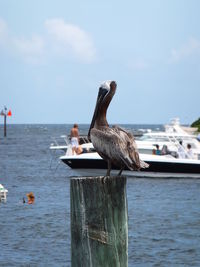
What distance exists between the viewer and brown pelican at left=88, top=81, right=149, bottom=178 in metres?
6.02

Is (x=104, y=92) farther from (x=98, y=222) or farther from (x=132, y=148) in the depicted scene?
(x=98, y=222)

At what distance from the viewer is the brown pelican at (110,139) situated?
6.02 m

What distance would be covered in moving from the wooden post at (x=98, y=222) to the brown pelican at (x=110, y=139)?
125 cm

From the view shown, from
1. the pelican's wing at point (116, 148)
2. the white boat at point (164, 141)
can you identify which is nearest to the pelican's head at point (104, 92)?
the pelican's wing at point (116, 148)

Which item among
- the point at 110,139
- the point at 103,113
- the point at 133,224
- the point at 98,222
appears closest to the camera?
the point at 98,222

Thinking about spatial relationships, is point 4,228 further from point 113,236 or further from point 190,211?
point 113,236

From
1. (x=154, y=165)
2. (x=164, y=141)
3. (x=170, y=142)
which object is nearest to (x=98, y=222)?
(x=154, y=165)

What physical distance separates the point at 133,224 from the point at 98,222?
13.0 m

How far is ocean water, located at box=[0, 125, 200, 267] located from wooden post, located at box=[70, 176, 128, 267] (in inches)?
311

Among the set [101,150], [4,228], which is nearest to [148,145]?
[4,228]

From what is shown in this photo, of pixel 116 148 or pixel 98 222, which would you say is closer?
pixel 98 222

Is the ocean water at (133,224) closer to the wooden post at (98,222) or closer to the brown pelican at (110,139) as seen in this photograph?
the brown pelican at (110,139)

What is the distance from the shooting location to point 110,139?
6.02 metres

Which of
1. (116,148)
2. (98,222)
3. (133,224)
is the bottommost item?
(133,224)
